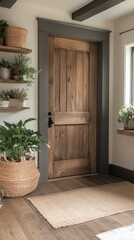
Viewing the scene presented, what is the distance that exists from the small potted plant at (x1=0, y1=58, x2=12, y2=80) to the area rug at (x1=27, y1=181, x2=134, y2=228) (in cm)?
148

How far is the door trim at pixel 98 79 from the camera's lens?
11.0ft

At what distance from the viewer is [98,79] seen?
12.8 ft

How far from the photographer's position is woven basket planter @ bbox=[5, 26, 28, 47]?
117 inches

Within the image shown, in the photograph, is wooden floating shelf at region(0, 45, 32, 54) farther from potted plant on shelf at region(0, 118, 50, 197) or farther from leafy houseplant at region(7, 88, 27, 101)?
potted plant on shelf at region(0, 118, 50, 197)

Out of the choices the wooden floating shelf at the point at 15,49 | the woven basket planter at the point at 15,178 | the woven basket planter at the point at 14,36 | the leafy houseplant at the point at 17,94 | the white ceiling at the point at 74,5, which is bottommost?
the woven basket planter at the point at 15,178

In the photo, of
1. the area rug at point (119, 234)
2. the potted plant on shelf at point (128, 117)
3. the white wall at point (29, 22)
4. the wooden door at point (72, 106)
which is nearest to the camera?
the area rug at point (119, 234)

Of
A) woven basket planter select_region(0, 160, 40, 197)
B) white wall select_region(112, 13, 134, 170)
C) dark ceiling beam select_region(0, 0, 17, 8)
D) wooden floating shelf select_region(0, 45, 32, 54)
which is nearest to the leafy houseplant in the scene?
wooden floating shelf select_region(0, 45, 32, 54)

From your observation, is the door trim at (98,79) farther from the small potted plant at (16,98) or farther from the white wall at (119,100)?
the small potted plant at (16,98)

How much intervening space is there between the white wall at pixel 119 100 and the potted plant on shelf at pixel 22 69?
129 centimetres

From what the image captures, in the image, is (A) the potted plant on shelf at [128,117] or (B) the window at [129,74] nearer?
(A) the potted plant on shelf at [128,117]

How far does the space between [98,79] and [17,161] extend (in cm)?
182

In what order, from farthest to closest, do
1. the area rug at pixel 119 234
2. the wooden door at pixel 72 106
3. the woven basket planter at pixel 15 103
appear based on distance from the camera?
1. the wooden door at pixel 72 106
2. the woven basket planter at pixel 15 103
3. the area rug at pixel 119 234

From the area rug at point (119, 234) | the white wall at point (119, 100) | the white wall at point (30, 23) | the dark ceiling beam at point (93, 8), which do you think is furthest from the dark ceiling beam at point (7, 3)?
the area rug at point (119, 234)

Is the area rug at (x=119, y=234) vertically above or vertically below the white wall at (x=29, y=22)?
below
